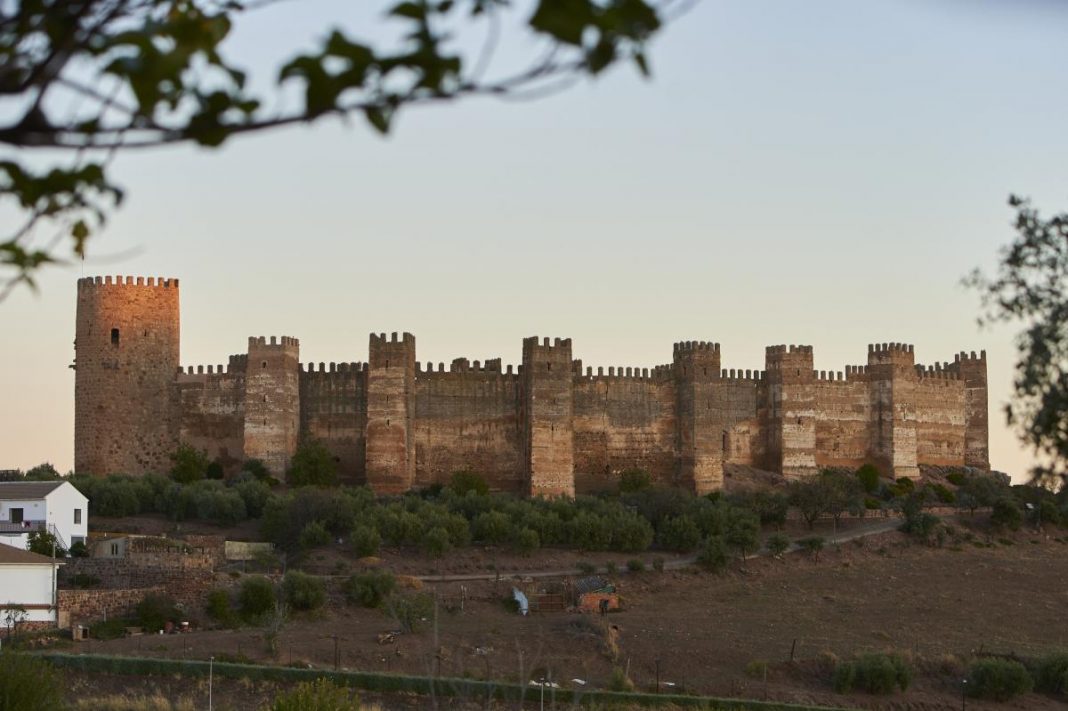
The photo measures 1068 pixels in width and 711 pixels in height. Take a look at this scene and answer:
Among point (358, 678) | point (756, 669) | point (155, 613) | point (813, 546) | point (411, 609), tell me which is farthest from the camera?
point (813, 546)

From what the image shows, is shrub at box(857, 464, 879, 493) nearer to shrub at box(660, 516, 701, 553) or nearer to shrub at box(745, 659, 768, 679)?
shrub at box(660, 516, 701, 553)

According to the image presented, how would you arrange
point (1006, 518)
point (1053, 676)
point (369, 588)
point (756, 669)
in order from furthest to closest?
point (1006, 518)
point (369, 588)
point (1053, 676)
point (756, 669)

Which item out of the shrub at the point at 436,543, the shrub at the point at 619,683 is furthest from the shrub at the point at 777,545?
the shrub at the point at 619,683

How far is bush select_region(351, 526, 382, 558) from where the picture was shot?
35469mm

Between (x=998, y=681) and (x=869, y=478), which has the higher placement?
(x=869, y=478)

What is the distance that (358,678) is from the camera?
77.5 feet

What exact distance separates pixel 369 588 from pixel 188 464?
1296cm

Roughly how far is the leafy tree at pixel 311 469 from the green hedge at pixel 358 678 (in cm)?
1825

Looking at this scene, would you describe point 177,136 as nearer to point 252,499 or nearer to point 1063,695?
point 1063,695

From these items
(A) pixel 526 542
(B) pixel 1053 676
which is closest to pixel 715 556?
(A) pixel 526 542

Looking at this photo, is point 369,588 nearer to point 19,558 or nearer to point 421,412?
point 19,558

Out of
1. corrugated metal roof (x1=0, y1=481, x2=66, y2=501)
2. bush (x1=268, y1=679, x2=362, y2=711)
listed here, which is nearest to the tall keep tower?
corrugated metal roof (x1=0, y1=481, x2=66, y2=501)

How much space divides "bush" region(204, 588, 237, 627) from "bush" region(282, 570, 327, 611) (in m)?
0.97

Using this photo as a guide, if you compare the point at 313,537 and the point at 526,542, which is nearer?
the point at 313,537
